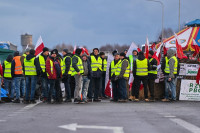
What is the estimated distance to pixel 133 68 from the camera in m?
17.2

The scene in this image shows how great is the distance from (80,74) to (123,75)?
1.90 meters

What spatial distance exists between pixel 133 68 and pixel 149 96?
174 cm

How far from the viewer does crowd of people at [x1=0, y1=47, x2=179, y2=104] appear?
15.8 meters

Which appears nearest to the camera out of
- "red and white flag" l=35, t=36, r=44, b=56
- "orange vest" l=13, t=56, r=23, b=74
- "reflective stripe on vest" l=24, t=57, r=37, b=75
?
"reflective stripe on vest" l=24, t=57, r=37, b=75

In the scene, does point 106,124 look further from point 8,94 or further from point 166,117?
point 8,94

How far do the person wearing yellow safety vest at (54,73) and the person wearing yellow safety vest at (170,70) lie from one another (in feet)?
14.4

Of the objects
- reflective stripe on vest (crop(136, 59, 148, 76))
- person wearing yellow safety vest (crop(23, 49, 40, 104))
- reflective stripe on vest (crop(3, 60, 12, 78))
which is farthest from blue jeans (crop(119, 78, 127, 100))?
reflective stripe on vest (crop(3, 60, 12, 78))

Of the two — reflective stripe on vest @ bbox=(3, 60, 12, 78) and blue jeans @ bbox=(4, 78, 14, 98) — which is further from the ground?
reflective stripe on vest @ bbox=(3, 60, 12, 78)

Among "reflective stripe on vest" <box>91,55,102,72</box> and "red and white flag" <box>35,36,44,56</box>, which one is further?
"red and white flag" <box>35,36,44,56</box>

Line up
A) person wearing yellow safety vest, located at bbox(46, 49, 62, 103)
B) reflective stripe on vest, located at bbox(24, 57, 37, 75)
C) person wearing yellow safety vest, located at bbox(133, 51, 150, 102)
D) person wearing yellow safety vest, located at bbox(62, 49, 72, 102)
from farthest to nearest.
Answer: person wearing yellow safety vest, located at bbox(133, 51, 150, 102), person wearing yellow safety vest, located at bbox(62, 49, 72, 102), reflective stripe on vest, located at bbox(24, 57, 37, 75), person wearing yellow safety vest, located at bbox(46, 49, 62, 103)

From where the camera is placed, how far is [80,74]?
15.8 meters

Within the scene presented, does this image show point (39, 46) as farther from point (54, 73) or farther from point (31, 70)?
point (54, 73)

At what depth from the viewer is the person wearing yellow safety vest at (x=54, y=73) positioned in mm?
15602

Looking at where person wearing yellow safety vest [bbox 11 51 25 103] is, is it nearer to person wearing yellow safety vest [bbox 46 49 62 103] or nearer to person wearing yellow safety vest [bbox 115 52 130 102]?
person wearing yellow safety vest [bbox 46 49 62 103]
